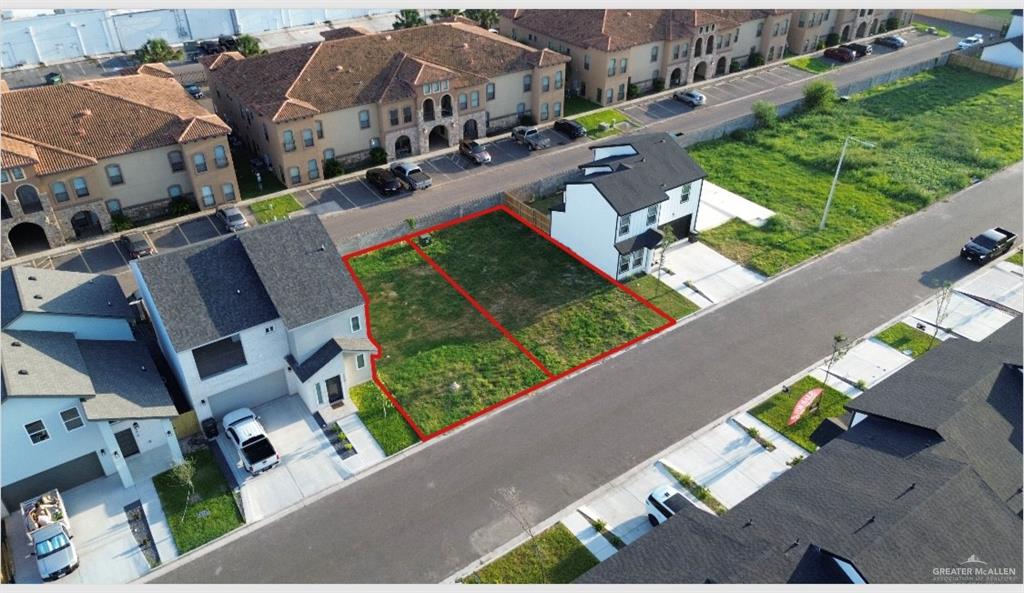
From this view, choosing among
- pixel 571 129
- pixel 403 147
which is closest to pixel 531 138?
pixel 571 129

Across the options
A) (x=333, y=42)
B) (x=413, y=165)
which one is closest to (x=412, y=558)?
(x=413, y=165)

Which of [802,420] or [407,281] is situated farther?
[407,281]

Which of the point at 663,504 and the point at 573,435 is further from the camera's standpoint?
the point at 573,435

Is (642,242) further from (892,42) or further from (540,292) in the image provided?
(892,42)

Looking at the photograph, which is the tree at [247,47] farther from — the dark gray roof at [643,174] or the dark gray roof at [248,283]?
Result: the dark gray roof at [248,283]

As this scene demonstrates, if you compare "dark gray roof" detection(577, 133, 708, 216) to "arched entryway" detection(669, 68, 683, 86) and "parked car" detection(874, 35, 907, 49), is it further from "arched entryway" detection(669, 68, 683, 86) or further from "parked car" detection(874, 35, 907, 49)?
"parked car" detection(874, 35, 907, 49)

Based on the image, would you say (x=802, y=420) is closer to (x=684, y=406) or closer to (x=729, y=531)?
(x=684, y=406)

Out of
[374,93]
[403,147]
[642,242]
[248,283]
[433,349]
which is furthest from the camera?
[403,147]
